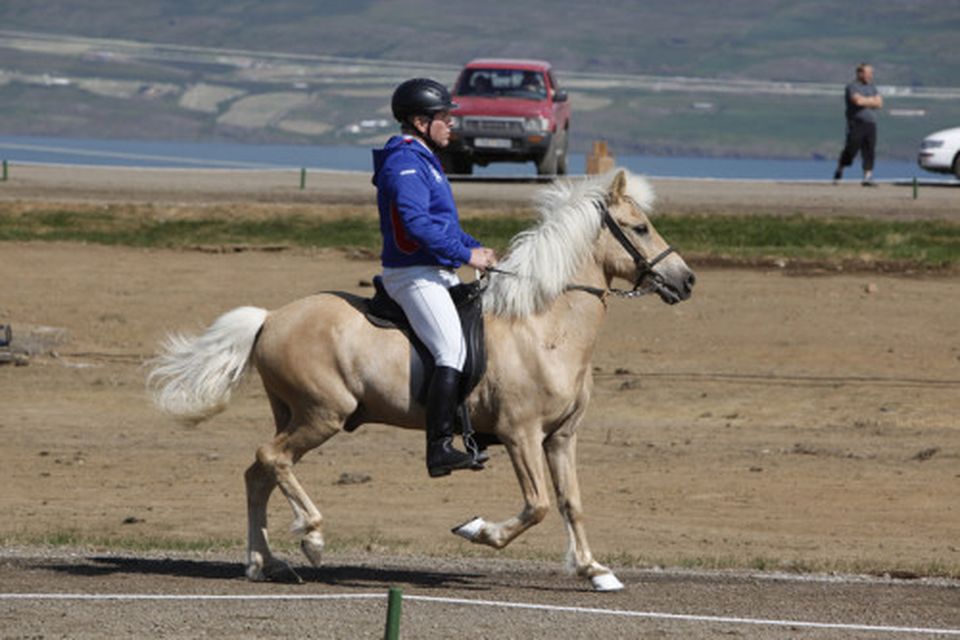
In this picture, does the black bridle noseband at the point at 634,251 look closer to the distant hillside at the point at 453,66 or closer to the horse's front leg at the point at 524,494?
the horse's front leg at the point at 524,494

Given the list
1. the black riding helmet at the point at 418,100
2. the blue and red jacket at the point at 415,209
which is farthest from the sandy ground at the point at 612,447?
the black riding helmet at the point at 418,100

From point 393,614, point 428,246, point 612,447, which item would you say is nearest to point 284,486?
point 428,246

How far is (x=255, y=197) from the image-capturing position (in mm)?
33969

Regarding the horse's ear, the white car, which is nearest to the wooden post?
the white car

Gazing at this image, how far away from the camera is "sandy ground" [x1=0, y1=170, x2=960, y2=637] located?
14117 mm

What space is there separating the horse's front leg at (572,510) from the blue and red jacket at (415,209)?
114 cm

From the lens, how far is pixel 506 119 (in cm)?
3775

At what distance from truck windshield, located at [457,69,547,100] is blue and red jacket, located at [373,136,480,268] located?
88.5 feet

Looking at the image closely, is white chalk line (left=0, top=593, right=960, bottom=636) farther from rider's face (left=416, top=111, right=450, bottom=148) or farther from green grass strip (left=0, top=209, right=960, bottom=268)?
green grass strip (left=0, top=209, right=960, bottom=268)

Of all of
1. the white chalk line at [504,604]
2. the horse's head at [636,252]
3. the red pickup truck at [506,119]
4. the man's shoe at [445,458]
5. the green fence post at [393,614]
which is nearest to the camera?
the green fence post at [393,614]

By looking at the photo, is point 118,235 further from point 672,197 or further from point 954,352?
point 954,352

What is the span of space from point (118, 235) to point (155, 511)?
1373 cm

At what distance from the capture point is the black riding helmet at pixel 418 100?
1191 centimetres

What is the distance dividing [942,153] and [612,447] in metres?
22.6
